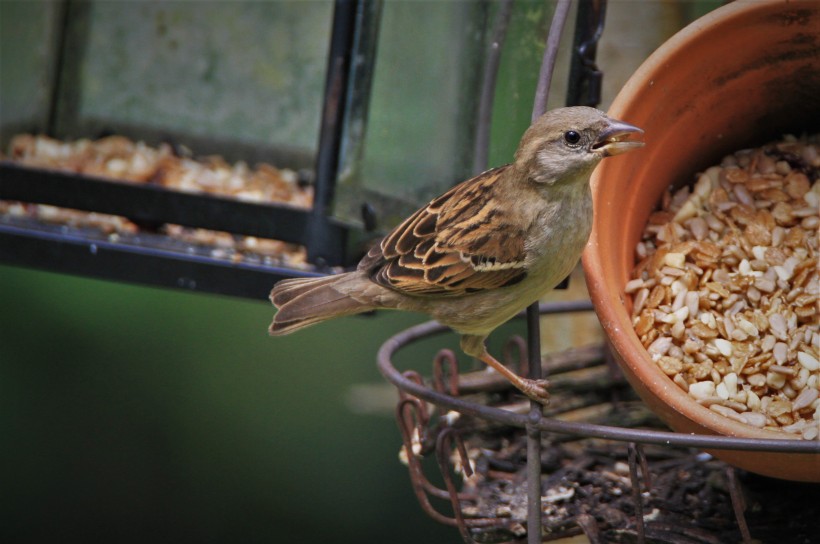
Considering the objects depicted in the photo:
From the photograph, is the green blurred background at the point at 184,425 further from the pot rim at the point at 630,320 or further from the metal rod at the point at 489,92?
the pot rim at the point at 630,320

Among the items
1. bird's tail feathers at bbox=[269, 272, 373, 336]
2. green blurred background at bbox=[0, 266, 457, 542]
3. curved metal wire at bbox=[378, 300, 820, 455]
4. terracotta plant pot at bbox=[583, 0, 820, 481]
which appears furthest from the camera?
green blurred background at bbox=[0, 266, 457, 542]

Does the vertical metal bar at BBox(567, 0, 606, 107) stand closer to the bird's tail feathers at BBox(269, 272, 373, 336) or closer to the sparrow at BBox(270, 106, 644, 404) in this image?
the sparrow at BBox(270, 106, 644, 404)

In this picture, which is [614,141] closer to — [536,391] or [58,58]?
[536,391]

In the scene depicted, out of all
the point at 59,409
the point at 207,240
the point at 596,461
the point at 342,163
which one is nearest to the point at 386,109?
the point at 342,163

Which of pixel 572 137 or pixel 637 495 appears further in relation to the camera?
pixel 572 137

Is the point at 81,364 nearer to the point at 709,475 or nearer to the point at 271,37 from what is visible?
the point at 271,37

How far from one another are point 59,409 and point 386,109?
8.45 ft

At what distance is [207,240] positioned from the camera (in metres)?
3.86

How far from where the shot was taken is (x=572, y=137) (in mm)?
2373

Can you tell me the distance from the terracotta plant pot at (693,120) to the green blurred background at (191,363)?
1.12m

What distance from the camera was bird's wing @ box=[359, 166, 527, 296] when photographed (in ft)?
8.45

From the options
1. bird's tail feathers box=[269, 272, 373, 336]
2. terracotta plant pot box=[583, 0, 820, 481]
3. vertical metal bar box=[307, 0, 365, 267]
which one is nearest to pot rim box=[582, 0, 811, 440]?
terracotta plant pot box=[583, 0, 820, 481]

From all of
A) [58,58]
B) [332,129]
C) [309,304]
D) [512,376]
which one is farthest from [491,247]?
[58,58]

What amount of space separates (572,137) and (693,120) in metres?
0.51
